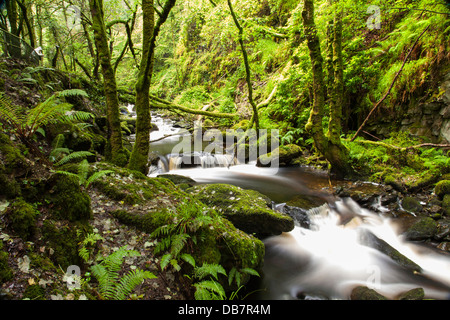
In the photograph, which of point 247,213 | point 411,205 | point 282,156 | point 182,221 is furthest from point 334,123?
point 182,221

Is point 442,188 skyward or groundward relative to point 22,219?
groundward

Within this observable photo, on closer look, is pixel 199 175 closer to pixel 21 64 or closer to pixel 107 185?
pixel 107 185

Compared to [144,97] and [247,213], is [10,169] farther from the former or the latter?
[247,213]

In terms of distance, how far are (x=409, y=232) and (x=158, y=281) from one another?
222 inches

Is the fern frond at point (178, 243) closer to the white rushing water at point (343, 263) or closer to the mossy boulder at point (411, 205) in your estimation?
the white rushing water at point (343, 263)

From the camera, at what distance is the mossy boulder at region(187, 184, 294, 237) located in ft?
14.6

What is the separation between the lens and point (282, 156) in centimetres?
959

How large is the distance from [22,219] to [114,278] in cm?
98

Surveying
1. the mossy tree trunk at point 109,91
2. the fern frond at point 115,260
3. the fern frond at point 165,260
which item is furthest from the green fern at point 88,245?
the mossy tree trunk at point 109,91

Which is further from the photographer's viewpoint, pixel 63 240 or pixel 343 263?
pixel 343 263

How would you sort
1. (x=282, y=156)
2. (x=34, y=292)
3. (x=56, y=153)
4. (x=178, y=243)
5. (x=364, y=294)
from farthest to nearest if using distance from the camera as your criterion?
(x=282, y=156) < (x=56, y=153) < (x=364, y=294) < (x=178, y=243) < (x=34, y=292)

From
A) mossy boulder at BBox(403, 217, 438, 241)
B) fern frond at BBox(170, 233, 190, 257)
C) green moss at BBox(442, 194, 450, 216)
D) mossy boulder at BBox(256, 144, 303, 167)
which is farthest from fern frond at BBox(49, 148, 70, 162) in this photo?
green moss at BBox(442, 194, 450, 216)

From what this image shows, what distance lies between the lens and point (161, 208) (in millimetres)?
3145

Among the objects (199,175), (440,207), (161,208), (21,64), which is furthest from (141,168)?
(440,207)
